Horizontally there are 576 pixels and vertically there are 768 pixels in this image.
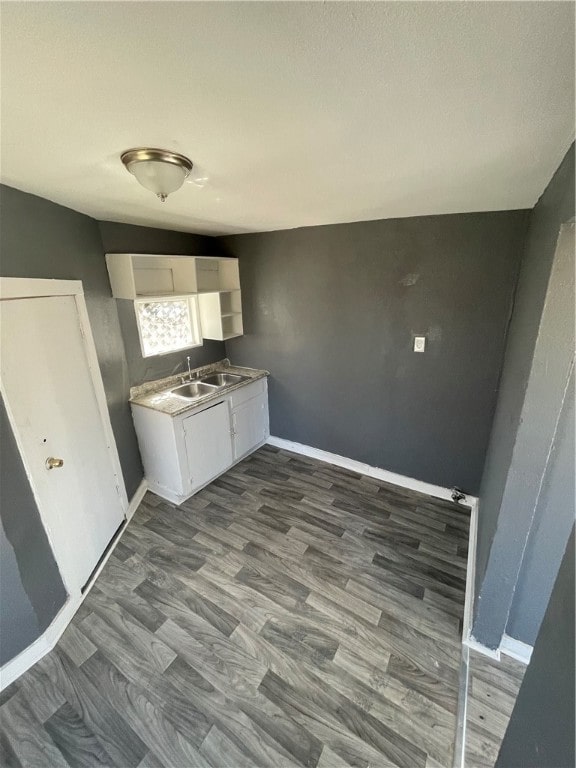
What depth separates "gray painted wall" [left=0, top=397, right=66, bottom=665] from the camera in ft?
4.83

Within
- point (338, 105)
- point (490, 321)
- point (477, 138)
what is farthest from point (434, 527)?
point (338, 105)

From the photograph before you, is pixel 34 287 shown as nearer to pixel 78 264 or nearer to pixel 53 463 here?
pixel 78 264

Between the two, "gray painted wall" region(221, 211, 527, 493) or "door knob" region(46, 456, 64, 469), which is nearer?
"door knob" region(46, 456, 64, 469)

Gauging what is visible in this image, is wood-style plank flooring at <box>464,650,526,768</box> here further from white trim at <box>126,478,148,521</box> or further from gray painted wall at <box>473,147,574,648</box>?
white trim at <box>126,478,148,521</box>

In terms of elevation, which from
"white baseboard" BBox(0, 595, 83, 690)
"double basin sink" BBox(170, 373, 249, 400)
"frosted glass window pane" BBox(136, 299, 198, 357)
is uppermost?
"frosted glass window pane" BBox(136, 299, 198, 357)

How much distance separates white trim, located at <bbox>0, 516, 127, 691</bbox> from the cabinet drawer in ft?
5.78

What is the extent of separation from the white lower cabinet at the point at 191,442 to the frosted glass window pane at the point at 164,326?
65 centimetres

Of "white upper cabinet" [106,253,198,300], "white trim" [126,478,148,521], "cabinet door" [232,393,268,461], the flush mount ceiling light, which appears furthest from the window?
the flush mount ceiling light

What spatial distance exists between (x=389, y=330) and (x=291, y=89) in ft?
6.83

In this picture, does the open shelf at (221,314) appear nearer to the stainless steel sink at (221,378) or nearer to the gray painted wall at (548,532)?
the stainless steel sink at (221,378)

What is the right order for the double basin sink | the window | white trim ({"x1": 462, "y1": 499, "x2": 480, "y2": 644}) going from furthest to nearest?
the double basin sink
the window
white trim ({"x1": 462, "y1": 499, "x2": 480, "y2": 644})

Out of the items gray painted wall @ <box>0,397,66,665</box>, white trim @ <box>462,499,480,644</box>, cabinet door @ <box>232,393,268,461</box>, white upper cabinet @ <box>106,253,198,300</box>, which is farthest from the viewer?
cabinet door @ <box>232,393,268,461</box>

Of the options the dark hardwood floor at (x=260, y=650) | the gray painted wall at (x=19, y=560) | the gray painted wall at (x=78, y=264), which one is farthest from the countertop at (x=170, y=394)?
the gray painted wall at (x=19, y=560)

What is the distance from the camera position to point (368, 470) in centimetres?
309
